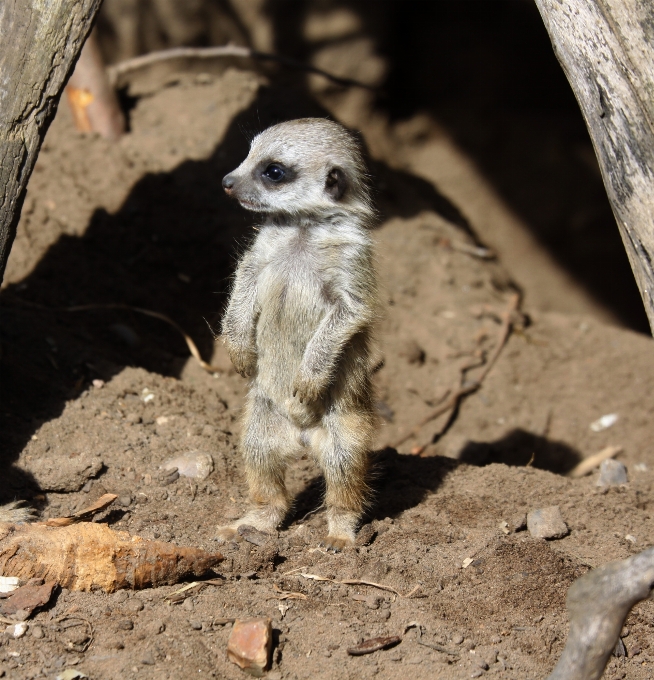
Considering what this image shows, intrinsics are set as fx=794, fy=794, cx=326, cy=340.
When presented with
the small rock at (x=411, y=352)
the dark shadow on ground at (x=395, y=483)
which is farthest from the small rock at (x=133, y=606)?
the small rock at (x=411, y=352)

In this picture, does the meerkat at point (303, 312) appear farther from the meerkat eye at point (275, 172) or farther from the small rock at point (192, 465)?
the small rock at point (192, 465)

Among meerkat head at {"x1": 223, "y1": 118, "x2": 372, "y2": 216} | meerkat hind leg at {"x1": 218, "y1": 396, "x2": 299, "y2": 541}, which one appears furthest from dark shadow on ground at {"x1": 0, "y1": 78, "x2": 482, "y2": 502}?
meerkat hind leg at {"x1": 218, "y1": 396, "x2": 299, "y2": 541}

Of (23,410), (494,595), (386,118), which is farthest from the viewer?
(386,118)

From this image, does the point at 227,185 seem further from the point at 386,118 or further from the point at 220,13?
the point at 386,118

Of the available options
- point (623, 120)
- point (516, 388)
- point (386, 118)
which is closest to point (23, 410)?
point (623, 120)

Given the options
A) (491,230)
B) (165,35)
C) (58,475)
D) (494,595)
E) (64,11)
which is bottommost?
(494,595)

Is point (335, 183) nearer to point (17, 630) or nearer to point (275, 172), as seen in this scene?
point (275, 172)

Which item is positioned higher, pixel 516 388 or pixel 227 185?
pixel 227 185

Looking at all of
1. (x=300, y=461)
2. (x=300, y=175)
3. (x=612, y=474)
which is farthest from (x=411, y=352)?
(x=300, y=175)
